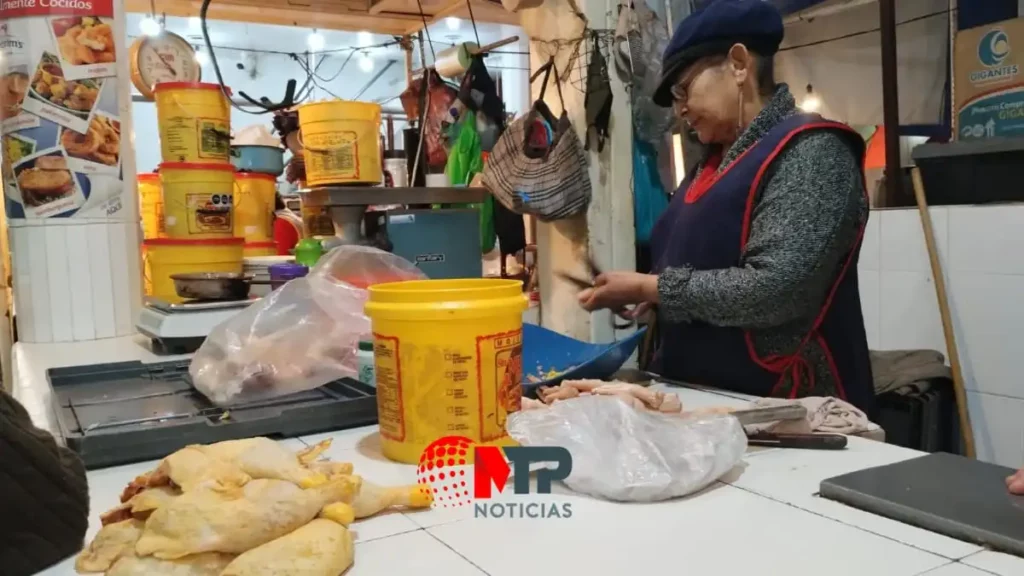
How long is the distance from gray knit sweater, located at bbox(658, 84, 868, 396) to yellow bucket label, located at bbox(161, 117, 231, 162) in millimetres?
1243

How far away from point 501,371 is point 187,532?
1.15 ft

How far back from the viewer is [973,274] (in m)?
2.09

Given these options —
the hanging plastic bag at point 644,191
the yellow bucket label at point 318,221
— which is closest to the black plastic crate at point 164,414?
the yellow bucket label at point 318,221

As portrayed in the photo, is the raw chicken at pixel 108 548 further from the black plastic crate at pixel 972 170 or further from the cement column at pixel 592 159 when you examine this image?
the black plastic crate at pixel 972 170

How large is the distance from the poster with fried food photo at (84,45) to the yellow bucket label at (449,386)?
4.99 ft

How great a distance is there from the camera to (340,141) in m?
2.14

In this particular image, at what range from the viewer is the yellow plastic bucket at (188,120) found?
6.64ft

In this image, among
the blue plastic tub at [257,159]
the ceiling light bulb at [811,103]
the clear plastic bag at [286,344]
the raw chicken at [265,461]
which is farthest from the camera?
the ceiling light bulb at [811,103]

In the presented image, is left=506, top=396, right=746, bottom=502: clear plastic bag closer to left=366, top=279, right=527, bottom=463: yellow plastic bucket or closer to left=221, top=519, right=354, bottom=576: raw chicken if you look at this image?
left=366, top=279, right=527, bottom=463: yellow plastic bucket

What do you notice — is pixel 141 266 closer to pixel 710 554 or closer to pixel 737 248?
pixel 737 248

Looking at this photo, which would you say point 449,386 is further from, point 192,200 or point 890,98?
point 890,98

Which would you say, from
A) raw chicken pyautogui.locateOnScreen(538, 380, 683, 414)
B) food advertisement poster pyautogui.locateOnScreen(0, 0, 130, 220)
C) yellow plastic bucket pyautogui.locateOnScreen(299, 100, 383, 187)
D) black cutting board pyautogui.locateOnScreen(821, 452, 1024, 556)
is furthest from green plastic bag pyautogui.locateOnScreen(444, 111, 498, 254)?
black cutting board pyautogui.locateOnScreen(821, 452, 1024, 556)

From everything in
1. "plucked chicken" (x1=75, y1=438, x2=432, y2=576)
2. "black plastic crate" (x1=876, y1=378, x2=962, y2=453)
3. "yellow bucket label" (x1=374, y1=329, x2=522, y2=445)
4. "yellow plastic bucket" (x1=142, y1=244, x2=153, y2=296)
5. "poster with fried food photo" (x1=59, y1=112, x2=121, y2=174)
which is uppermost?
"poster with fried food photo" (x1=59, y1=112, x2=121, y2=174)

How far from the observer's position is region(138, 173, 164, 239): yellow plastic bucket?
2.58 m
